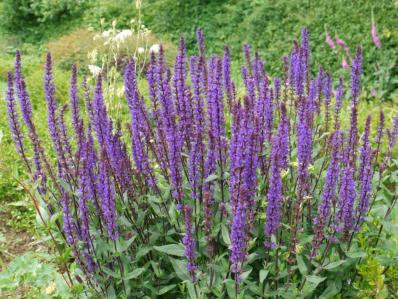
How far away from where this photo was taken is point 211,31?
44.0 ft

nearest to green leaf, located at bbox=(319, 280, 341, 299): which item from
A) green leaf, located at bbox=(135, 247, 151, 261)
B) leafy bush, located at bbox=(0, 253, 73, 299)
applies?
green leaf, located at bbox=(135, 247, 151, 261)

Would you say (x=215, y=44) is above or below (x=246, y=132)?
below

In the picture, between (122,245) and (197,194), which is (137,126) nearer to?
(197,194)

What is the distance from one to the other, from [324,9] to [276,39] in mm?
1186

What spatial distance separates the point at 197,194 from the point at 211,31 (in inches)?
433

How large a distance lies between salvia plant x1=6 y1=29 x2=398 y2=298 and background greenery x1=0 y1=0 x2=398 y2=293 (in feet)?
3.46

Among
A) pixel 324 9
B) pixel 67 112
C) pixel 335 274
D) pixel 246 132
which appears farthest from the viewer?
pixel 324 9

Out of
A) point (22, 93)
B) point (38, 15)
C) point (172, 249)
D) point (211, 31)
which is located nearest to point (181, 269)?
point (172, 249)

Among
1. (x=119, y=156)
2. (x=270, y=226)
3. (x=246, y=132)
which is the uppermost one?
(x=246, y=132)

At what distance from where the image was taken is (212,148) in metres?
2.77

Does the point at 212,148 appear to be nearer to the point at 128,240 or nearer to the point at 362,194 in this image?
the point at 128,240

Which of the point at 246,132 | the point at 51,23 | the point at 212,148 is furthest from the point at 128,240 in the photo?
the point at 51,23

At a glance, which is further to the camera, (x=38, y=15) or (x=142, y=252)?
(x=38, y=15)

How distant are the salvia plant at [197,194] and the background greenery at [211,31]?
1.05 meters
